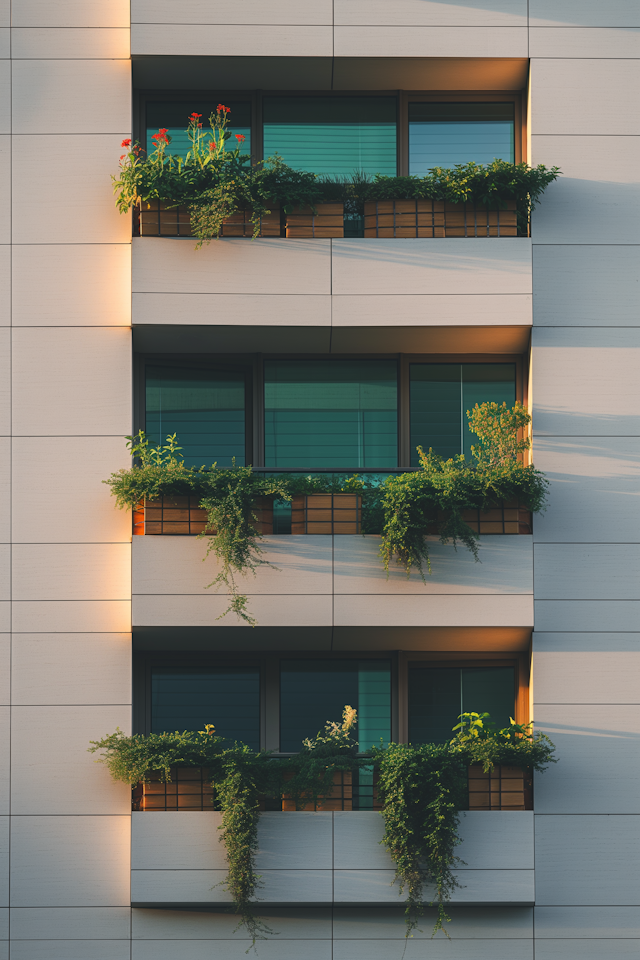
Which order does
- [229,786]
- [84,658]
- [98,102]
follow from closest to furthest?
1. [229,786]
2. [84,658]
3. [98,102]

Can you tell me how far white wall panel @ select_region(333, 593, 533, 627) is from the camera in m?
9.88

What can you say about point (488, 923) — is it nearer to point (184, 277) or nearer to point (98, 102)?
point (184, 277)

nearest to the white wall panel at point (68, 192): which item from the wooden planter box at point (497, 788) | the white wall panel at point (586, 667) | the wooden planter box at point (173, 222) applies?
the wooden planter box at point (173, 222)

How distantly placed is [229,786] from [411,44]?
28.7 feet

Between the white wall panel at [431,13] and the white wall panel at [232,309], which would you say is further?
the white wall panel at [431,13]

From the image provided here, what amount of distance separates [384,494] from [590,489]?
2.44 meters

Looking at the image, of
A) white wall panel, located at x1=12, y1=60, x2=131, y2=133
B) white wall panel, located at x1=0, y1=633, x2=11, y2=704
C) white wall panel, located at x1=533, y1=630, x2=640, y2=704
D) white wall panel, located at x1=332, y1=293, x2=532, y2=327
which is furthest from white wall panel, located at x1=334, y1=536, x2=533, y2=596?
white wall panel, located at x1=12, y1=60, x2=131, y2=133

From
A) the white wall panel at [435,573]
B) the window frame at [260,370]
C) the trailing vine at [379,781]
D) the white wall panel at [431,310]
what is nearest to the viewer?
the trailing vine at [379,781]

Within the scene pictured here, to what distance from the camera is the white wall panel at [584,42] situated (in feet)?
35.2

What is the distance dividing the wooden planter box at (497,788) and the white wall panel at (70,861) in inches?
150

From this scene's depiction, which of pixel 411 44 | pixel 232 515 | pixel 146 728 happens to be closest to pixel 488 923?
pixel 146 728

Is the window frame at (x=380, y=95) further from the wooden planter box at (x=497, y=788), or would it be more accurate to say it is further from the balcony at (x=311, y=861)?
the balcony at (x=311, y=861)

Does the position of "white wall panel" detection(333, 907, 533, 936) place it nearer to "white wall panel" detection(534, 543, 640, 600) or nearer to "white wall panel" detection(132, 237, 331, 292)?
"white wall panel" detection(534, 543, 640, 600)

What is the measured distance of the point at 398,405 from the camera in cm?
1120
